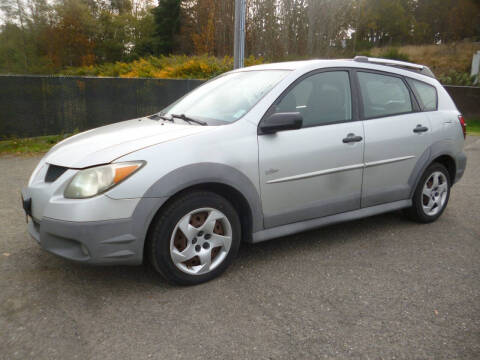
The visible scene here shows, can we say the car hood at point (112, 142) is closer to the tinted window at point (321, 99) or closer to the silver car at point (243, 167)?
the silver car at point (243, 167)

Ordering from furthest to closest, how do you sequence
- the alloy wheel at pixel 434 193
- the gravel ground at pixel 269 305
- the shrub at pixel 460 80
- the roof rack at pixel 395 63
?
the shrub at pixel 460 80
the alloy wheel at pixel 434 193
the roof rack at pixel 395 63
the gravel ground at pixel 269 305

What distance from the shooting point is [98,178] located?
9.76 ft

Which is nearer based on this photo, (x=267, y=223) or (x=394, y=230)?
(x=267, y=223)

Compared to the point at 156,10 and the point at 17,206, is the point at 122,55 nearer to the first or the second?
the point at 156,10

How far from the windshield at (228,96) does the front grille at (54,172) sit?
3.90ft

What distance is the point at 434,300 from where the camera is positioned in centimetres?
312

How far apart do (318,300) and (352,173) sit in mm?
1333

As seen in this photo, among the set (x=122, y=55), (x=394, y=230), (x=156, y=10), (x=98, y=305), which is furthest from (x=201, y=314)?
(x=156, y=10)

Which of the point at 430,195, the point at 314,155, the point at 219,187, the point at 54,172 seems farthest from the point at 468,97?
the point at 54,172

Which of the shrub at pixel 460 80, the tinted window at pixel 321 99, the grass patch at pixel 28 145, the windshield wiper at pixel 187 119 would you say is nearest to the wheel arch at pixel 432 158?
the tinted window at pixel 321 99

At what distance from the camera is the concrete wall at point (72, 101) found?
9461mm

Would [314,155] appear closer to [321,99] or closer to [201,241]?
[321,99]

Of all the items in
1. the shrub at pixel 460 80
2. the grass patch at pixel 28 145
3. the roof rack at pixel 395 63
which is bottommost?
the grass patch at pixel 28 145

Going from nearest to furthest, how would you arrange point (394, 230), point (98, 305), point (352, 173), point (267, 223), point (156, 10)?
point (98, 305)
point (267, 223)
point (352, 173)
point (394, 230)
point (156, 10)
